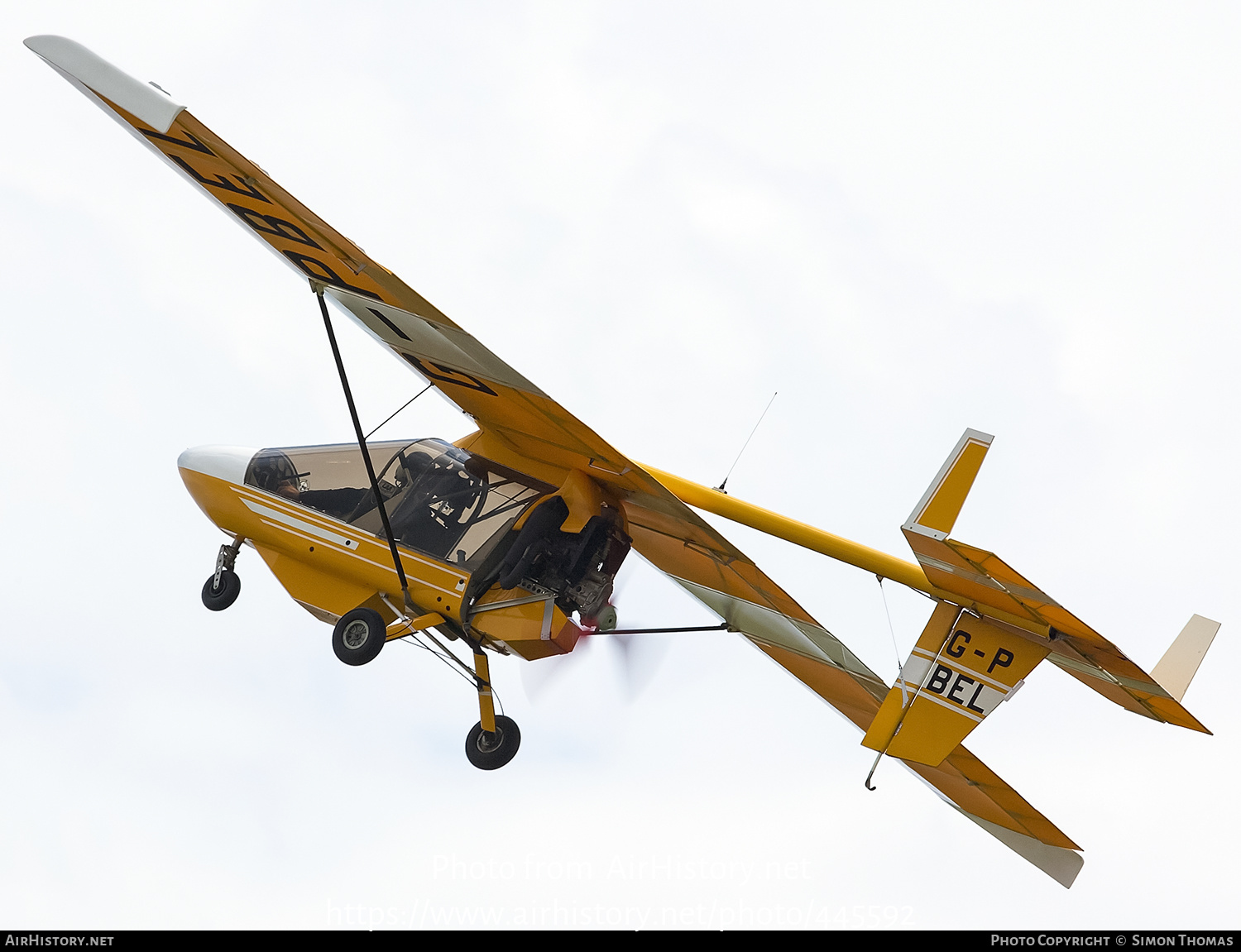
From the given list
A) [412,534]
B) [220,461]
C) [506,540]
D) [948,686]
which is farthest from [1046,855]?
[220,461]

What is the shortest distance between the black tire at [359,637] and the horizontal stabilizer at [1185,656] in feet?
24.8

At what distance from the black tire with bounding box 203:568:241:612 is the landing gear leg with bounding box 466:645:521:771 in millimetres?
3102

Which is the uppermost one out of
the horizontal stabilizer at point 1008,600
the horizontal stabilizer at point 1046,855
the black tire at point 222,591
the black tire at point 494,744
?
the horizontal stabilizer at point 1008,600

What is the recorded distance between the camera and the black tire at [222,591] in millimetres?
13109

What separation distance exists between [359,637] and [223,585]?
2463 mm

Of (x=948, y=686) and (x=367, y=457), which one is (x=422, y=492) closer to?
(x=367, y=457)

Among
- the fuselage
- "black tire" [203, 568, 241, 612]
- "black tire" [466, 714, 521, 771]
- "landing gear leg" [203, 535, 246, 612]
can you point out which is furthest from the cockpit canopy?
"black tire" [466, 714, 521, 771]

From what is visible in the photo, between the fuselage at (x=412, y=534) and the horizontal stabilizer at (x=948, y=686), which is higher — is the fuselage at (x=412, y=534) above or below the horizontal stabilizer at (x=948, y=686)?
below

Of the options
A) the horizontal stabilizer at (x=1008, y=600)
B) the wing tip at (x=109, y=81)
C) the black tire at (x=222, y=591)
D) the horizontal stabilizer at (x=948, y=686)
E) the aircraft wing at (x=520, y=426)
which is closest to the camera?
the wing tip at (x=109, y=81)

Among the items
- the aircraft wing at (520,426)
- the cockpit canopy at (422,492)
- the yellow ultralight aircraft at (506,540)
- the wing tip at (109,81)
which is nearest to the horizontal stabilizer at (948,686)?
the yellow ultralight aircraft at (506,540)

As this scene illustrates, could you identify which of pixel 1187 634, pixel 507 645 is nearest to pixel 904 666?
pixel 1187 634

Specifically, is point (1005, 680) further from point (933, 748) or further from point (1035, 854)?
point (1035, 854)

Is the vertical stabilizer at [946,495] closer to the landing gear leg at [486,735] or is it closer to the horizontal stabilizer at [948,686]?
the horizontal stabilizer at [948,686]

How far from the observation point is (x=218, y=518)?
1277cm
